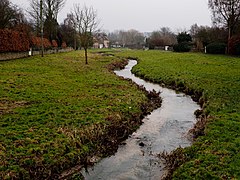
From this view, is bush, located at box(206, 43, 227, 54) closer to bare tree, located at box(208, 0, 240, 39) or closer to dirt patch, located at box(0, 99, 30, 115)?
bare tree, located at box(208, 0, 240, 39)

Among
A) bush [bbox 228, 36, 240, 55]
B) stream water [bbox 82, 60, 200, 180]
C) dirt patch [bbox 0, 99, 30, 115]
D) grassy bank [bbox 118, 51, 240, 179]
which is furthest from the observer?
bush [bbox 228, 36, 240, 55]

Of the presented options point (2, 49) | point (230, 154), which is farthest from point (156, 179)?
point (2, 49)

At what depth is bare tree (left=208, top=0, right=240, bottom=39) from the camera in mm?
47938

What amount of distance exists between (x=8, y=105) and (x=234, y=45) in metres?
40.9

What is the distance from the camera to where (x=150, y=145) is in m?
10.6

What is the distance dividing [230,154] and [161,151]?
2.41m

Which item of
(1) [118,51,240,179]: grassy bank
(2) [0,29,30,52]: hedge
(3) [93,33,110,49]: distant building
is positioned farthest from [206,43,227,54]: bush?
(2) [0,29,30,52]: hedge

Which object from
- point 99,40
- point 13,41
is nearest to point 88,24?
point 13,41

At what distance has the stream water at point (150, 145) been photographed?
8.45 meters

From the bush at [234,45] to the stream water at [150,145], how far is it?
31.9 metres

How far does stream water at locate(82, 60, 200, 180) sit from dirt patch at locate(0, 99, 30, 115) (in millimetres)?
5571

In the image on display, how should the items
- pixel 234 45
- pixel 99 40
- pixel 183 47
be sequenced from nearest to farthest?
pixel 234 45 → pixel 183 47 → pixel 99 40

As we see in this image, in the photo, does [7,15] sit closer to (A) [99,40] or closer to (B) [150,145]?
(B) [150,145]

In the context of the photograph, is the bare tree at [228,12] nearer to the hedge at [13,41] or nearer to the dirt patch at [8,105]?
the hedge at [13,41]
